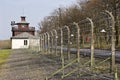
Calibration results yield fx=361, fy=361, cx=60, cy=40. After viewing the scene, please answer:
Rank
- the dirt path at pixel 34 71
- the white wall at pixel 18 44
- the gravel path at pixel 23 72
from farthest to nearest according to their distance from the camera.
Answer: the white wall at pixel 18 44
the gravel path at pixel 23 72
the dirt path at pixel 34 71

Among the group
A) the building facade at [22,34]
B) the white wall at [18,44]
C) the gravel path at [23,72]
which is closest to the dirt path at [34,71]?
the gravel path at [23,72]

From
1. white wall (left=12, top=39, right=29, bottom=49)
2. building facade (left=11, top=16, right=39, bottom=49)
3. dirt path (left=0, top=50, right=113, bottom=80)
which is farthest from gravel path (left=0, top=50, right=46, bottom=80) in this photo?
white wall (left=12, top=39, right=29, bottom=49)

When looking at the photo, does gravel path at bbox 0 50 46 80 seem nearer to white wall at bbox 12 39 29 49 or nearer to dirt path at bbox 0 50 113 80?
dirt path at bbox 0 50 113 80

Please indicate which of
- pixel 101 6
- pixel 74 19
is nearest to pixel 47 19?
pixel 74 19

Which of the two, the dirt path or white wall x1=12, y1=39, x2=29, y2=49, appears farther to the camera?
white wall x1=12, y1=39, x2=29, y2=49

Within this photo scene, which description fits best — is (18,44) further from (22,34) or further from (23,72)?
(23,72)

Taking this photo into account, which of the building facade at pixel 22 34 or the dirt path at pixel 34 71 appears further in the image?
the building facade at pixel 22 34

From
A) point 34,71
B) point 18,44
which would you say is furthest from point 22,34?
point 34,71

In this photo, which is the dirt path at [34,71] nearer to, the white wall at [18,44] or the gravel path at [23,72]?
the gravel path at [23,72]

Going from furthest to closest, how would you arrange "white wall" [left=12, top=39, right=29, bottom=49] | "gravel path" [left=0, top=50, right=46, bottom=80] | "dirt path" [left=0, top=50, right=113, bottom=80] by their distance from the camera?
"white wall" [left=12, top=39, right=29, bottom=49]
"gravel path" [left=0, top=50, right=46, bottom=80]
"dirt path" [left=0, top=50, right=113, bottom=80]

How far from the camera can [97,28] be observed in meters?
16.5

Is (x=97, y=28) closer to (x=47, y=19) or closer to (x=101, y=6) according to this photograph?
(x=101, y=6)

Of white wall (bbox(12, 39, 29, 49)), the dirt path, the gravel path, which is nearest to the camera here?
the dirt path

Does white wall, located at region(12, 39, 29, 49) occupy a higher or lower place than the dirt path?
higher
